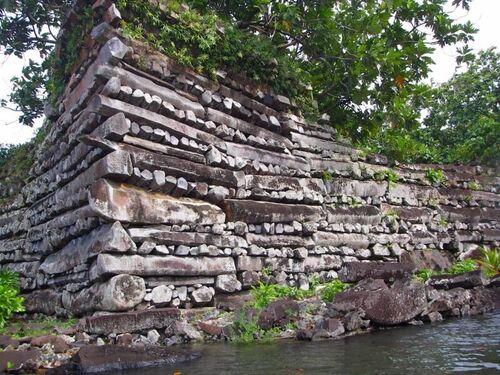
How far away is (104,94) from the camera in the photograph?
671cm

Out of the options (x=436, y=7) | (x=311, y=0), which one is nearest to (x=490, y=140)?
(x=436, y=7)

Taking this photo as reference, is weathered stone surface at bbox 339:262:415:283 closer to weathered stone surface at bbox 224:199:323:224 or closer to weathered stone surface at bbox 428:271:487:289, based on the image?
weathered stone surface at bbox 428:271:487:289

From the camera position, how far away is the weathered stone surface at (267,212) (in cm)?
769

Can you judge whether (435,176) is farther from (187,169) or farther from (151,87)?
(151,87)

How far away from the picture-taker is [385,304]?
6.27 metres

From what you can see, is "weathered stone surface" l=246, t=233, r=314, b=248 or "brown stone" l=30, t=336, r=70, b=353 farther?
"weathered stone surface" l=246, t=233, r=314, b=248

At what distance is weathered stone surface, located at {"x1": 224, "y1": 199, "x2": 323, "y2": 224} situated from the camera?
7688 millimetres

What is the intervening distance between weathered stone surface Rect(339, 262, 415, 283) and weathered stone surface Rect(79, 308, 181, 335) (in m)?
3.42

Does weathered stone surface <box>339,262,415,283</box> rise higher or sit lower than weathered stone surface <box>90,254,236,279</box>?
lower

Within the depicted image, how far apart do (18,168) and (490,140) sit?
1551cm

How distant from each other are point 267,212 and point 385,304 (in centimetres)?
259

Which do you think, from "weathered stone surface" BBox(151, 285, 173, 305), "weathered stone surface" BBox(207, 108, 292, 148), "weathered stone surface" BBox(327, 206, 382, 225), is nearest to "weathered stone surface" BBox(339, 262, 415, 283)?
"weathered stone surface" BBox(327, 206, 382, 225)

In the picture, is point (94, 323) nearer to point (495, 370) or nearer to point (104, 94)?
point (104, 94)

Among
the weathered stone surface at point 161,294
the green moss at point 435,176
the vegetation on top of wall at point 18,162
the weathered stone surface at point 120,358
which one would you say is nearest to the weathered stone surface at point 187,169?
the weathered stone surface at point 161,294
